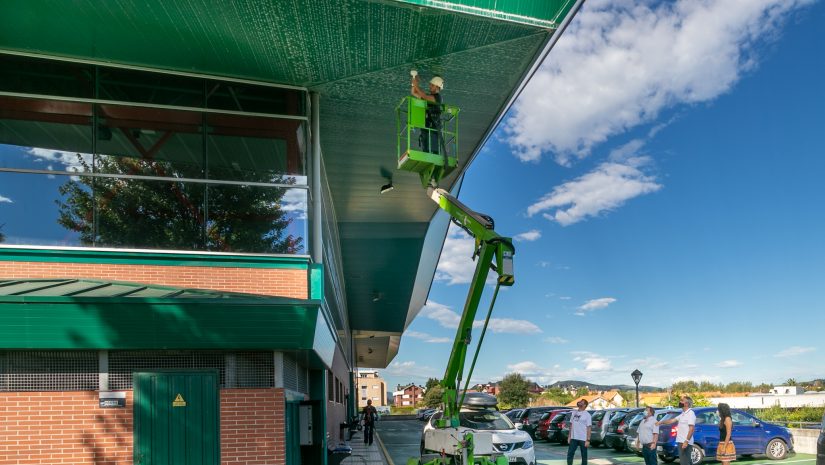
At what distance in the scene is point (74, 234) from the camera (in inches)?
426

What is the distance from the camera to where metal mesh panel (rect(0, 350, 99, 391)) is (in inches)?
380

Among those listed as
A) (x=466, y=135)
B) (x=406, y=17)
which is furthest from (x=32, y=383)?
(x=466, y=135)

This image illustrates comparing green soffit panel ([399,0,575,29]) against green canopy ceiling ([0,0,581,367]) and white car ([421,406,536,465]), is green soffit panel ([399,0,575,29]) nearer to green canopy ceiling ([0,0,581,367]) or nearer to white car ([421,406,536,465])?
green canopy ceiling ([0,0,581,367])

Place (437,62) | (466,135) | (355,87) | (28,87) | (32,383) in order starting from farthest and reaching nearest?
(466,135) < (355,87) < (437,62) < (28,87) < (32,383)

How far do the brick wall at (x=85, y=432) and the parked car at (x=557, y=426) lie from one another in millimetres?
17930

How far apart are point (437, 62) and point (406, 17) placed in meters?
1.64

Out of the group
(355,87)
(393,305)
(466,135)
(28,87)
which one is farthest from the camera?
(393,305)

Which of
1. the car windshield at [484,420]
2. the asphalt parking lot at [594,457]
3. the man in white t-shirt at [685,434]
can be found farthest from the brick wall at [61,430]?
the asphalt parking lot at [594,457]

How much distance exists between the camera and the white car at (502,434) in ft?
47.9

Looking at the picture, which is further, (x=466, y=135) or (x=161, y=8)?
(x=466, y=135)

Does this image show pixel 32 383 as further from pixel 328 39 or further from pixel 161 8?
pixel 328 39

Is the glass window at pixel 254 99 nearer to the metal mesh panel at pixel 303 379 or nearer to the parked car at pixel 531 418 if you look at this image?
the metal mesh panel at pixel 303 379

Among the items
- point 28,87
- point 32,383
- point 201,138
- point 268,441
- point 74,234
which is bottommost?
point 268,441

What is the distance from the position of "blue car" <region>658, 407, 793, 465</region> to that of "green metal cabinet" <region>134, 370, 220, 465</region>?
37.0 ft
